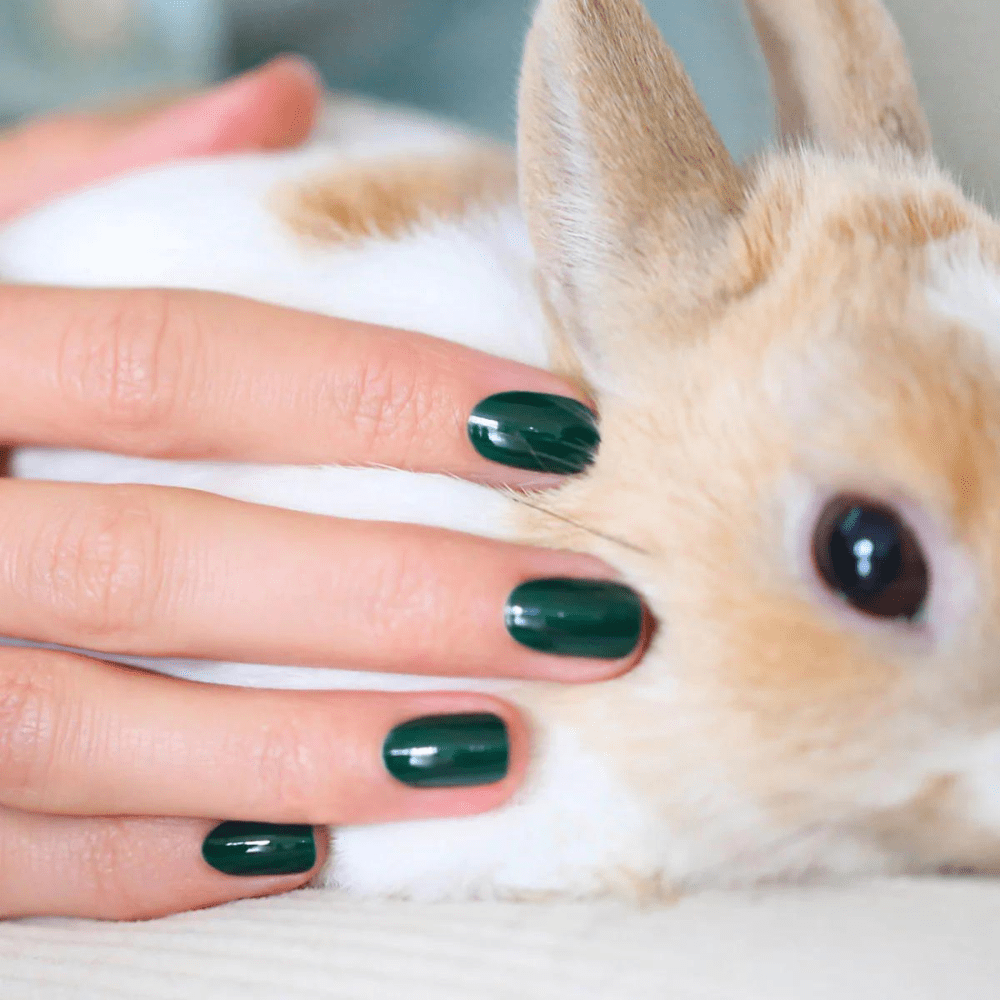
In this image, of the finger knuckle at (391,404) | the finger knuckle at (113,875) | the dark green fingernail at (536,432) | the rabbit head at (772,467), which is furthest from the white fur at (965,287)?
the finger knuckle at (113,875)

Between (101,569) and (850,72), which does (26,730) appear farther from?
(850,72)

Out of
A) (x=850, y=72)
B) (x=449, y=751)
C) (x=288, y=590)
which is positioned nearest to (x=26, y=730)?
(x=288, y=590)

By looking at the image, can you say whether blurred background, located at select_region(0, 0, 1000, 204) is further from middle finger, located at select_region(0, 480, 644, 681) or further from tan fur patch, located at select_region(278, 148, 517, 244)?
middle finger, located at select_region(0, 480, 644, 681)

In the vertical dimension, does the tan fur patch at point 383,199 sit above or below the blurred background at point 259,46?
below

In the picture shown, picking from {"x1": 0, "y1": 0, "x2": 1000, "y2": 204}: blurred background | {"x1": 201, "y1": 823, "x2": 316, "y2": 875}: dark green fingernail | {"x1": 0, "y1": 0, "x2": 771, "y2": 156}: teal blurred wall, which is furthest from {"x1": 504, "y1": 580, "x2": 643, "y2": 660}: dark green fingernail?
{"x1": 0, "y1": 0, "x2": 771, "y2": 156}: teal blurred wall

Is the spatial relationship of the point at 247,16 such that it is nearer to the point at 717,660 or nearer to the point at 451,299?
the point at 451,299

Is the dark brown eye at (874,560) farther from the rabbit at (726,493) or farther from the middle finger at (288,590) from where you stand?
the middle finger at (288,590)
